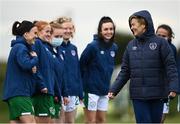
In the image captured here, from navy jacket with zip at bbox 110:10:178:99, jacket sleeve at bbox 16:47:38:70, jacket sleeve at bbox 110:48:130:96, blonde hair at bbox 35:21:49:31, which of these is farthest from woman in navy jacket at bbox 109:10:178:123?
blonde hair at bbox 35:21:49:31

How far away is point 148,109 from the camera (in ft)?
39.9

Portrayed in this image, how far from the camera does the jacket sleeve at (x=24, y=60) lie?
12.1 meters

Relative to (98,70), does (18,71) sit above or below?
above

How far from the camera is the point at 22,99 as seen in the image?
12.1 m

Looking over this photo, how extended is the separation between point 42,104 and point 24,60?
1.23 metres

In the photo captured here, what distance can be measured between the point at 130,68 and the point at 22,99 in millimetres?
1695

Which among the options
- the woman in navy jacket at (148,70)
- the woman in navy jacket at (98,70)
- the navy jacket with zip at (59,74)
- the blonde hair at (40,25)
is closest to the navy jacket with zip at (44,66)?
the blonde hair at (40,25)

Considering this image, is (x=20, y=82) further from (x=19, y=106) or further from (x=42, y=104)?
(x=42, y=104)

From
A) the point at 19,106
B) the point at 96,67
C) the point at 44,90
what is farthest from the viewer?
the point at 96,67

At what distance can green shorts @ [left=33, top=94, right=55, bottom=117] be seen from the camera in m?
13.0

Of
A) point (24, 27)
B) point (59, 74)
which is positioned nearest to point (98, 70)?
point (59, 74)

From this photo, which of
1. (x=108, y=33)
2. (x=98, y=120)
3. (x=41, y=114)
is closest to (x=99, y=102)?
(x=98, y=120)

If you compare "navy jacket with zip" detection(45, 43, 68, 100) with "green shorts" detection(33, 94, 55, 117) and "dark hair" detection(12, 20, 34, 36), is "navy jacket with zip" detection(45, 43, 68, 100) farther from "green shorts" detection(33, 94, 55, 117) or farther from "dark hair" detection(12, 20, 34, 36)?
"dark hair" detection(12, 20, 34, 36)

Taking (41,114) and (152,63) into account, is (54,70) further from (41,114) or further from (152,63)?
(152,63)
